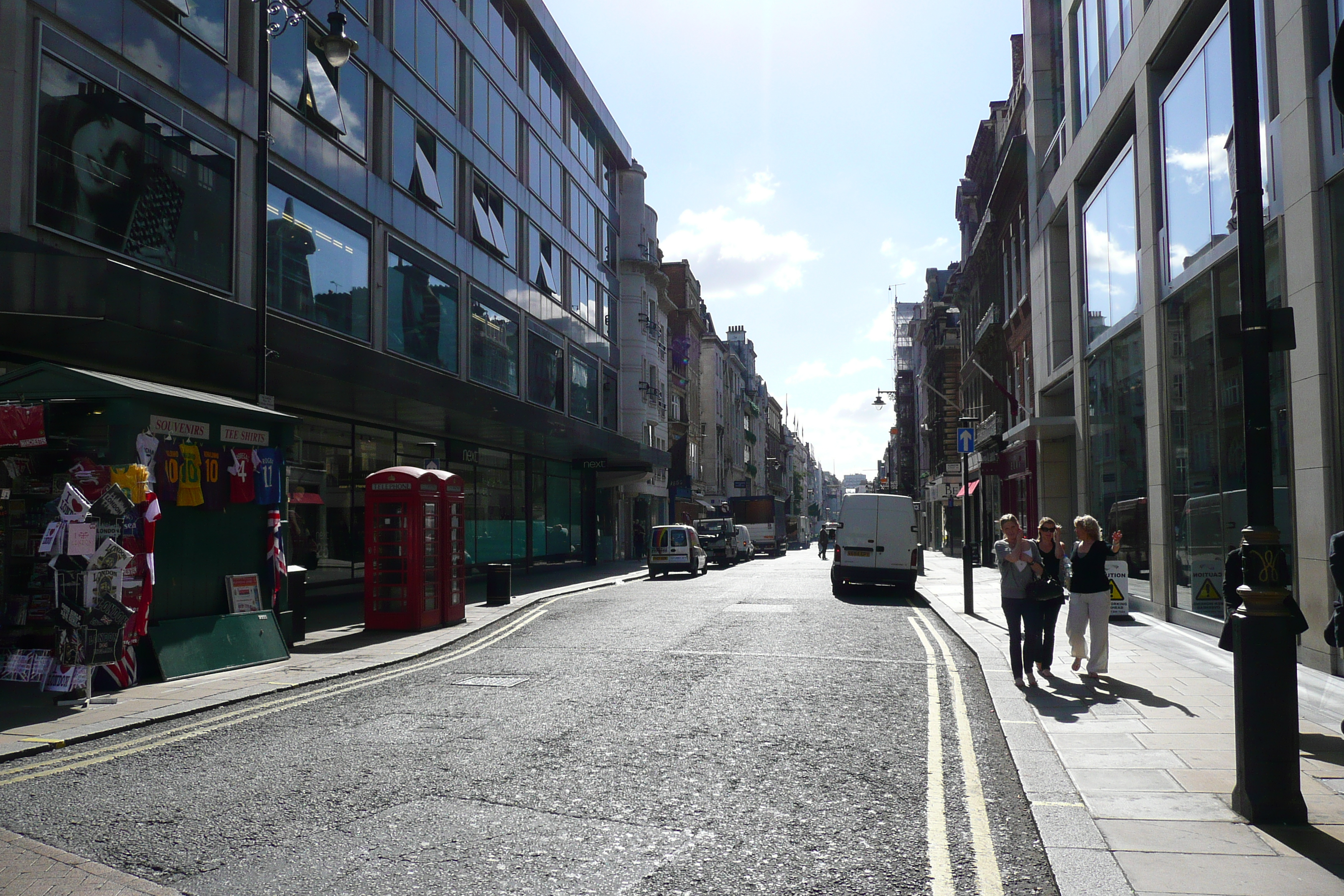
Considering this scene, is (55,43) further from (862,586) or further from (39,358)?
(862,586)

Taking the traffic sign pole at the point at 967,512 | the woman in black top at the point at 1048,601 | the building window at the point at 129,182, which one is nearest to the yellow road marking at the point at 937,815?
the woman in black top at the point at 1048,601

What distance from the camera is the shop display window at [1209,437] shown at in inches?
442

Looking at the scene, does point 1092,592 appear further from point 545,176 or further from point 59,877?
point 545,176

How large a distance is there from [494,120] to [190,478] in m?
22.1

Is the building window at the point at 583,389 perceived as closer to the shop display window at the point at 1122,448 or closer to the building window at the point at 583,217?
the building window at the point at 583,217

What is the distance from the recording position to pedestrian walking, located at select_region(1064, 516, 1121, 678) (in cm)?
1023

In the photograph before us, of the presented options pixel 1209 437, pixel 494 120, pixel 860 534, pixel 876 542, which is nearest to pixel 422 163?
pixel 494 120

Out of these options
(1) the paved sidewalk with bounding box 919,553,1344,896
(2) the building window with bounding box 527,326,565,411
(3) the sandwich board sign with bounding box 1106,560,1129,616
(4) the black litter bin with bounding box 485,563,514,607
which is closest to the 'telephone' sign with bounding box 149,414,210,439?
(1) the paved sidewalk with bounding box 919,553,1344,896

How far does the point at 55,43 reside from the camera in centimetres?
1262

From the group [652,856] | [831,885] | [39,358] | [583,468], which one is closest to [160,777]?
[652,856]

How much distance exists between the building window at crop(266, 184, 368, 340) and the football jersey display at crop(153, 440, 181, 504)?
24.1 feet

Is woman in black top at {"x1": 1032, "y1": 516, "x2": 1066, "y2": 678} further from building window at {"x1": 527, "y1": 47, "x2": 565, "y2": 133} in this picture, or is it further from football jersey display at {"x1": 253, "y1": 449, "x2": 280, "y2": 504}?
building window at {"x1": 527, "y1": 47, "x2": 565, "y2": 133}

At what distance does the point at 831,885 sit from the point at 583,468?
35.2m

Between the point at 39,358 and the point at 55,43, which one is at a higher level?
the point at 55,43
